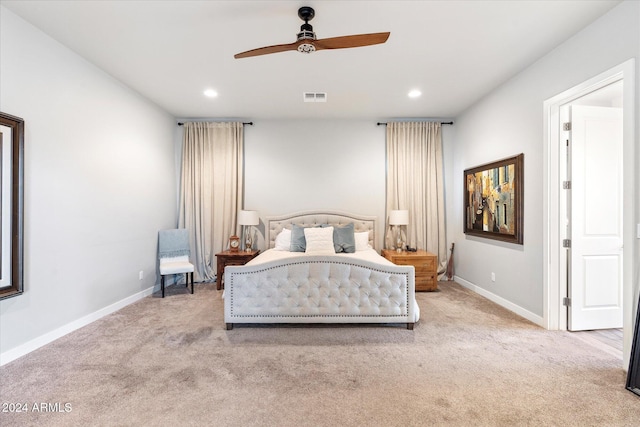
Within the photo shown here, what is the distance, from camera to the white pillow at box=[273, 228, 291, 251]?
16.2ft

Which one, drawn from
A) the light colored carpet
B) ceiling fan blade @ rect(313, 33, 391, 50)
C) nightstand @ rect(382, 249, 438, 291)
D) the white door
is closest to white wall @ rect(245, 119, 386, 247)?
→ nightstand @ rect(382, 249, 438, 291)

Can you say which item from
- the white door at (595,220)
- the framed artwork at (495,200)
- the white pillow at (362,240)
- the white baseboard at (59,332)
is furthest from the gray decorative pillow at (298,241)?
the white door at (595,220)

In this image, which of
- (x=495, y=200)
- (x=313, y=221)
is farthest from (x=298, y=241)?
(x=495, y=200)

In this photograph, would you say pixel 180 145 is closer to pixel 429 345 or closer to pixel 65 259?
pixel 65 259

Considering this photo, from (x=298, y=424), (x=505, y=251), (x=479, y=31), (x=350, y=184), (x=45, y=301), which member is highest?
(x=479, y=31)

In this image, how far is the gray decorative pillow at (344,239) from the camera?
15.4ft

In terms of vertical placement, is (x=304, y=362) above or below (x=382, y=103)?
below

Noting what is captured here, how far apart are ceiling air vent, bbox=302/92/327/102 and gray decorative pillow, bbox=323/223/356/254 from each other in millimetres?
1955

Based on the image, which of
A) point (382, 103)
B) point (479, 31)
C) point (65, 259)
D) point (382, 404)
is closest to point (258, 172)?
point (382, 103)

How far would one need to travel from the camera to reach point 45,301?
287 cm

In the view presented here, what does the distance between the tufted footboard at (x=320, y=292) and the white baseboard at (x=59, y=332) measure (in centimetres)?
159

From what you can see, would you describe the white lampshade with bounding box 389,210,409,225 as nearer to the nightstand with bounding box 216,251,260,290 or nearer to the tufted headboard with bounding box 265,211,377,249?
the tufted headboard with bounding box 265,211,377,249

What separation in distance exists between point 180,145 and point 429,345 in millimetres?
4949

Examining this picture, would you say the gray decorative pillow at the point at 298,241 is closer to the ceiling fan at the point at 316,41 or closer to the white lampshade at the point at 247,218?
the white lampshade at the point at 247,218
